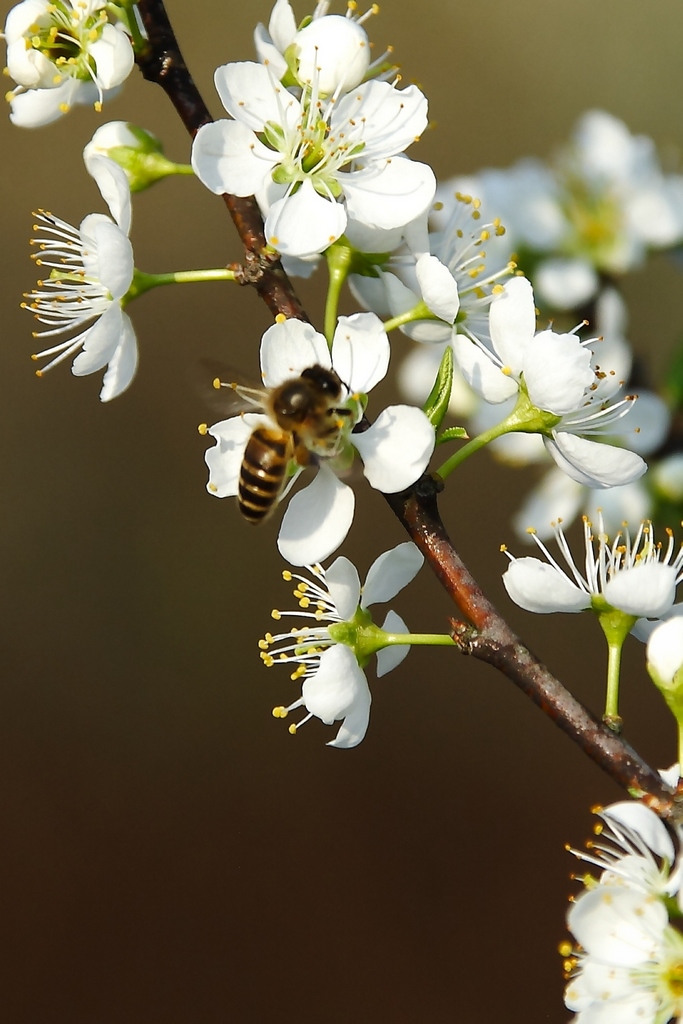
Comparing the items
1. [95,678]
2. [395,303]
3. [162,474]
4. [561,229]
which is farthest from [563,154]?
[95,678]

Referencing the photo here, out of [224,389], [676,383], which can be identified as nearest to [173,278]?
[224,389]

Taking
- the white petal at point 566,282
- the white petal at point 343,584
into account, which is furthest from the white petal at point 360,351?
the white petal at point 566,282

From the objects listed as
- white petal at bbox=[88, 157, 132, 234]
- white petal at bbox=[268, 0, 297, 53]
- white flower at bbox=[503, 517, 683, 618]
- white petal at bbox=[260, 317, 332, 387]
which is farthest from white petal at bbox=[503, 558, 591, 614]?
white petal at bbox=[268, 0, 297, 53]

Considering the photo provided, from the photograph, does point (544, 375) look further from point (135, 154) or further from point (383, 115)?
point (135, 154)

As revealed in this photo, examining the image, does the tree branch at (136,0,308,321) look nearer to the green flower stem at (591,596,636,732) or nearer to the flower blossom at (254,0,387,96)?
the flower blossom at (254,0,387,96)

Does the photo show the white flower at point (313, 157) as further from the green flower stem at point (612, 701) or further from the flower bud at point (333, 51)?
the green flower stem at point (612, 701)
